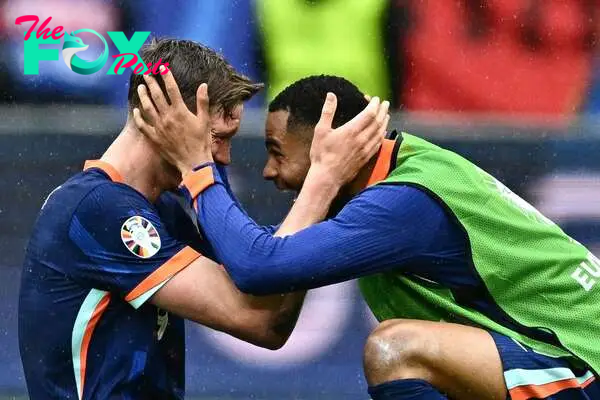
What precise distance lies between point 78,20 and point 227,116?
79.5 inches

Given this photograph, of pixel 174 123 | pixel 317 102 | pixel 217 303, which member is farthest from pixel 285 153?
pixel 217 303

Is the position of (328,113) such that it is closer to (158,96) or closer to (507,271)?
(158,96)

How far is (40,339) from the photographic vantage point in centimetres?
375

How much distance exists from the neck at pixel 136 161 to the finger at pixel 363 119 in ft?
1.86

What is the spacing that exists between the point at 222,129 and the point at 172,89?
23 centimetres

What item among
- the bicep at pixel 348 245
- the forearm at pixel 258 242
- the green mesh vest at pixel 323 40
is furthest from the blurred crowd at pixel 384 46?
the bicep at pixel 348 245

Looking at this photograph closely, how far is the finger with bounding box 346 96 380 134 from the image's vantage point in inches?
147

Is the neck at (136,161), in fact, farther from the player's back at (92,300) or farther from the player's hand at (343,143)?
the player's hand at (343,143)

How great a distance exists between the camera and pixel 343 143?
3727 mm

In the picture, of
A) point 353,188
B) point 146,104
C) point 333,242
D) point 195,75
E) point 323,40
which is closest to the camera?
point 333,242

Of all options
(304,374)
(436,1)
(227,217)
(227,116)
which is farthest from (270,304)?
(436,1)

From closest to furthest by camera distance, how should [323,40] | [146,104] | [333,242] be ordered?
[333,242]
[146,104]
[323,40]

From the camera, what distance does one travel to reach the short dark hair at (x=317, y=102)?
383 cm

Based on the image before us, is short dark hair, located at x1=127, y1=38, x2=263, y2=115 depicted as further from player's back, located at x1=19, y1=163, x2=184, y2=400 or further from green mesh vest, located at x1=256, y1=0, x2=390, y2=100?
green mesh vest, located at x1=256, y1=0, x2=390, y2=100
